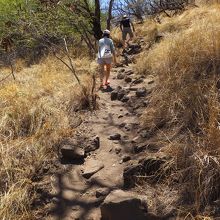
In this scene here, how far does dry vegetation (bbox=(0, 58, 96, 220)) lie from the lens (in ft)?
16.1

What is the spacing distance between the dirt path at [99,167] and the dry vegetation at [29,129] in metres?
0.33

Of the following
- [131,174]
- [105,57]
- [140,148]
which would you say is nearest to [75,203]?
[131,174]

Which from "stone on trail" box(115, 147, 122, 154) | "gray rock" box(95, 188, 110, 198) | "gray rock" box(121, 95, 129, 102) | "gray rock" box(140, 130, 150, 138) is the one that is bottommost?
"gray rock" box(95, 188, 110, 198)

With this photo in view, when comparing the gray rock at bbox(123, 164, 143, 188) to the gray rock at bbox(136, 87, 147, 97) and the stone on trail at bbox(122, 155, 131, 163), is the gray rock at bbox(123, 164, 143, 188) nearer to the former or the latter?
the stone on trail at bbox(122, 155, 131, 163)

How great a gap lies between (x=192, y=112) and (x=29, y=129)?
2.38m

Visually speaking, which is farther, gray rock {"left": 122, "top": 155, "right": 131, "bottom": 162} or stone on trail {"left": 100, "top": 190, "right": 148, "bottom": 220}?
gray rock {"left": 122, "top": 155, "right": 131, "bottom": 162}

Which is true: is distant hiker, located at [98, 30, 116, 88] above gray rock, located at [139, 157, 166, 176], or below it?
above

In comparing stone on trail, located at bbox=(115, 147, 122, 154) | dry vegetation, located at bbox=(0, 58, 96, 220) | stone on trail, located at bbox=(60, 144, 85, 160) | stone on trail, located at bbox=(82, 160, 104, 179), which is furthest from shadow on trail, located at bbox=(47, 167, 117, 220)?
stone on trail, located at bbox=(115, 147, 122, 154)

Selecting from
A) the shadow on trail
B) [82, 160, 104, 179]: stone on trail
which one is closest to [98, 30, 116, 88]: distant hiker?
[82, 160, 104, 179]: stone on trail

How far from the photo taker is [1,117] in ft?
22.2

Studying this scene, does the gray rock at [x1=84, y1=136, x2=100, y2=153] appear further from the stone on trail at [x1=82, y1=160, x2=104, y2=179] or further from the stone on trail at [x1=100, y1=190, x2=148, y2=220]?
the stone on trail at [x1=100, y1=190, x2=148, y2=220]

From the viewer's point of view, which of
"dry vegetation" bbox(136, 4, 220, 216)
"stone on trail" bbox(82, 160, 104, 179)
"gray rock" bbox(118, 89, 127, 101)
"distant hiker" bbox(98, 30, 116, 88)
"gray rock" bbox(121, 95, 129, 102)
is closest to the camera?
"dry vegetation" bbox(136, 4, 220, 216)

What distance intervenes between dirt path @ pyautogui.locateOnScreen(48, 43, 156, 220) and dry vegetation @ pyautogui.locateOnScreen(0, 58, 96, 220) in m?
0.33

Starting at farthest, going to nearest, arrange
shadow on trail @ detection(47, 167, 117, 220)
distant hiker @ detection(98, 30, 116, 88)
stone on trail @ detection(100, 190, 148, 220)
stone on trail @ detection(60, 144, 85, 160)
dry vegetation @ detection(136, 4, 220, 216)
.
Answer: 1. distant hiker @ detection(98, 30, 116, 88)
2. stone on trail @ detection(60, 144, 85, 160)
3. shadow on trail @ detection(47, 167, 117, 220)
4. dry vegetation @ detection(136, 4, 220, 216)
5. stone on trail @ detection(100, 190, 148, 220)
